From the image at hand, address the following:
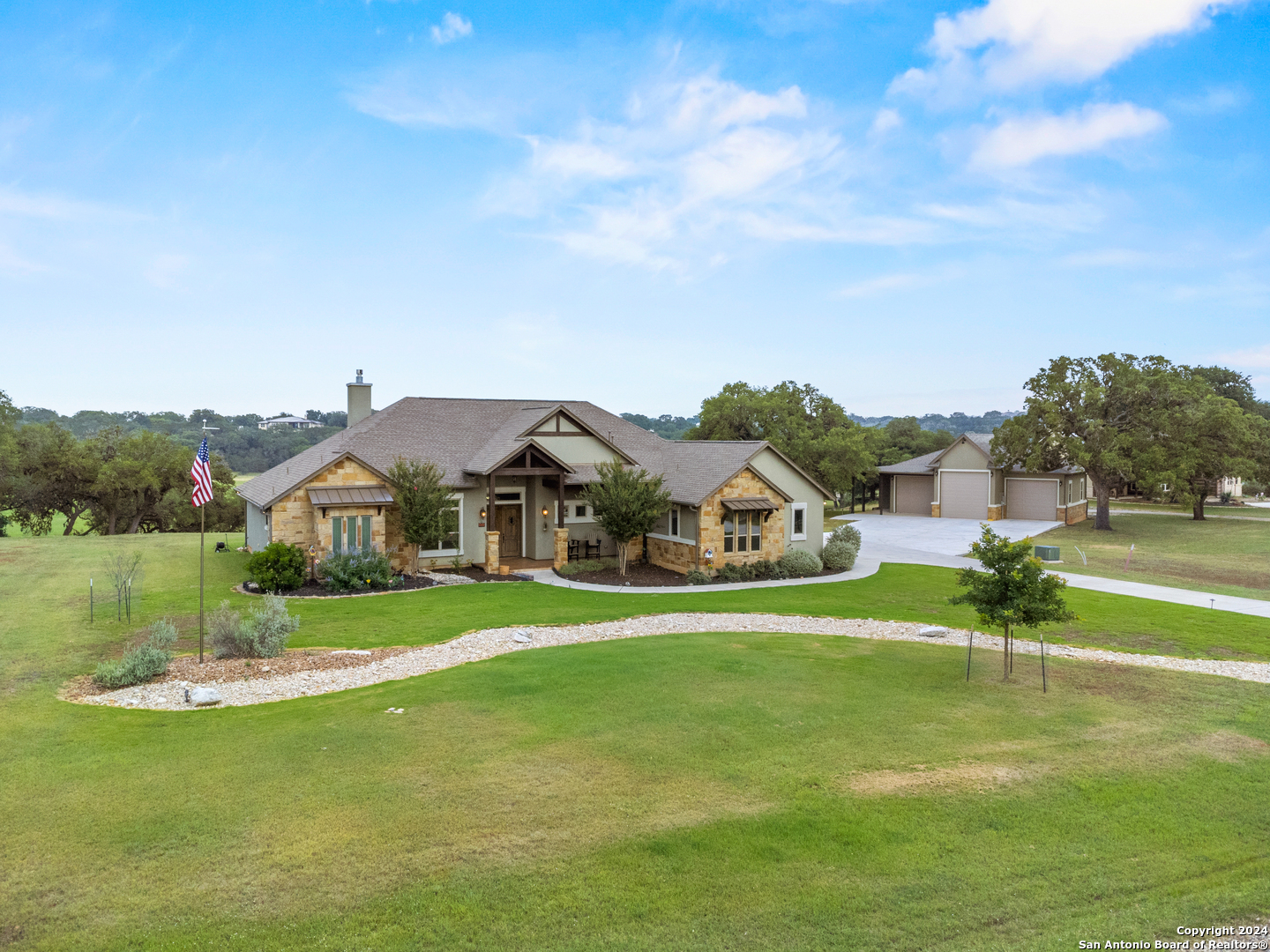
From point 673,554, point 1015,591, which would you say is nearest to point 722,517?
point 673,554

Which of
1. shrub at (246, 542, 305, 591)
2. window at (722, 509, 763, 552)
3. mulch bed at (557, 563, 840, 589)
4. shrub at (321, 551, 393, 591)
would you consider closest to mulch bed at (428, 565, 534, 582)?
mulch bed at (557, 563, 840, 589)

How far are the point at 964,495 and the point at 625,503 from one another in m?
31.7

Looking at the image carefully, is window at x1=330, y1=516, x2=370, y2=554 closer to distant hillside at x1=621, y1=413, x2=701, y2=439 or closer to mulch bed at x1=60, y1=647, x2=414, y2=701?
mulch bed at x1=60, y1=647, x2=414, y2=701

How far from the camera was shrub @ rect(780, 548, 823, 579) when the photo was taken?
2566 centimetres

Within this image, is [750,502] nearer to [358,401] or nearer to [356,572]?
[356,572]

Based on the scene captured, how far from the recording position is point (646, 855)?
6.54 metres

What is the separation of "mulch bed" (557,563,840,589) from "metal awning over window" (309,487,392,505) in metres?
6.34

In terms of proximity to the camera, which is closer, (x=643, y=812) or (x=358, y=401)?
(x=643, y=812)

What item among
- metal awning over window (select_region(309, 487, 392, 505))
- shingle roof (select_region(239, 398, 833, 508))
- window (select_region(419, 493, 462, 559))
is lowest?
window (select_region(419, 493, 462, 559))

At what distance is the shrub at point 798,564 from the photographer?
1010 inches

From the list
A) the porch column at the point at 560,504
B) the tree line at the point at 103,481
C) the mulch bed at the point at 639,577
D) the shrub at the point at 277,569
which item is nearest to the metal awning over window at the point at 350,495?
the shrub at the point at 277,569

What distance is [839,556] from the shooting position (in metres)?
27.0

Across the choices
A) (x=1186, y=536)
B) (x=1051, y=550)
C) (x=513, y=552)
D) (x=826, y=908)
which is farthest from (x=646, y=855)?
(x=1186, y=536)

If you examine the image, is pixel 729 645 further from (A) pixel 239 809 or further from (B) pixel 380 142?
(B) pixel 380 142
